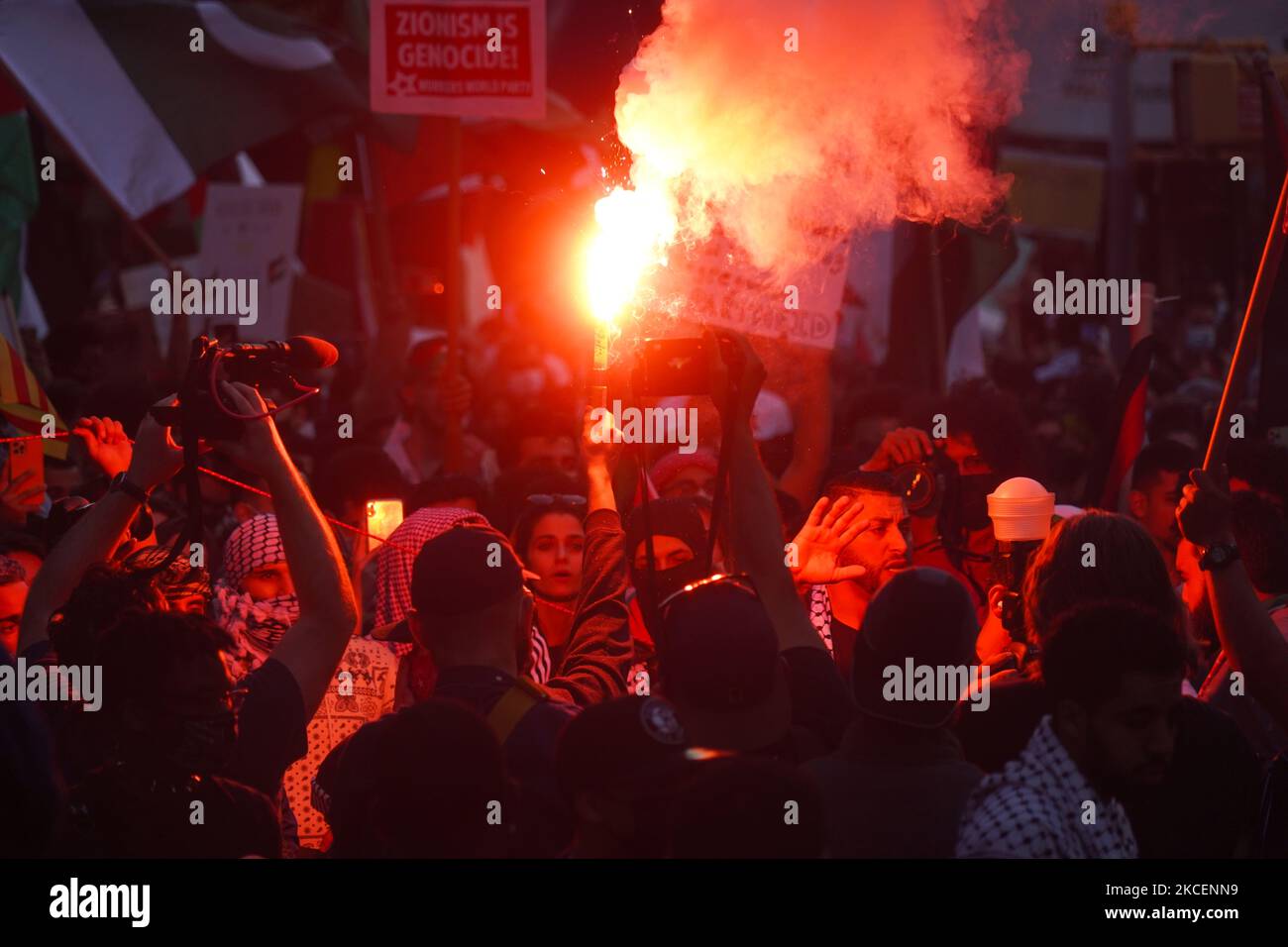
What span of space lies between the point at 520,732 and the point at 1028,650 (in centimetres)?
139

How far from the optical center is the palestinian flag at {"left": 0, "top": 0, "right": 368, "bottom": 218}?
1055 cm

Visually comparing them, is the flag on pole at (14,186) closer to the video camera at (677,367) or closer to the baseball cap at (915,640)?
the video camera at (677,367)

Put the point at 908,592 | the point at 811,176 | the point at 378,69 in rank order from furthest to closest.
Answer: the point at 378,69 → the point at 811,176 → the point at 908,592

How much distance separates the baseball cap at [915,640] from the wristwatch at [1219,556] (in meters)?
0.86

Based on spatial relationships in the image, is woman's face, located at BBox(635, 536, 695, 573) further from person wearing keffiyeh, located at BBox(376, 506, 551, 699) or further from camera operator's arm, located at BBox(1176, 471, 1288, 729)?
camera operator's arm, located at BBox(1176, 471, 1288, 729)

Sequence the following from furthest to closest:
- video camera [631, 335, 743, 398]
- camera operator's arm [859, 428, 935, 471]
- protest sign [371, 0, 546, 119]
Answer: protest sign [371, 0, 546, 119], camera operator's arm [859, 428, 935, 471], video camera [631, 335, 743, 398]

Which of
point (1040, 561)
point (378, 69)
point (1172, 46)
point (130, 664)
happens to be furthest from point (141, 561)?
point (1172, 46)

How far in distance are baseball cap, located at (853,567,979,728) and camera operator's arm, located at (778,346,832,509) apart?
238 centimetres

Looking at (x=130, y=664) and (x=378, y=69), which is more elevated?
(x=378, y=69)

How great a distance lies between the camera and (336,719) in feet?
15.0

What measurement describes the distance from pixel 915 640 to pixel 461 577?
1.07 metres

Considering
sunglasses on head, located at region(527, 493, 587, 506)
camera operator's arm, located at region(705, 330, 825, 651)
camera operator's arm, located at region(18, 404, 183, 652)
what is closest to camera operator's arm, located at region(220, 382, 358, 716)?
camera operator's arm, located at region(18, 404, 183, 652)

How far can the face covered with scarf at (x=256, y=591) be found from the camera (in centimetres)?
462

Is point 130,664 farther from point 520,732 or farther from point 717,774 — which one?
point 717,774
